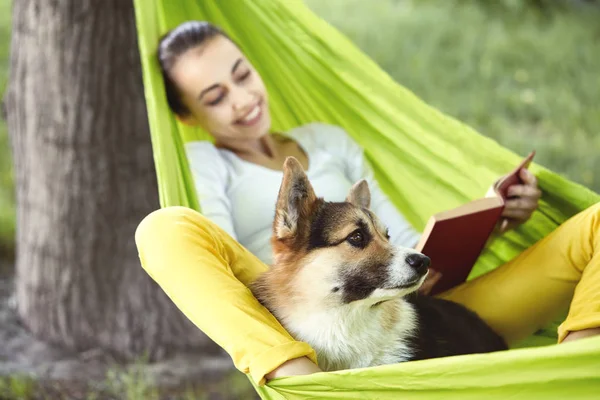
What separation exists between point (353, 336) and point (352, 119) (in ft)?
2.36

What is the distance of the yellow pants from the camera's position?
4.04 ft

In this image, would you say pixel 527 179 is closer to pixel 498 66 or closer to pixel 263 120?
pixel 263 120

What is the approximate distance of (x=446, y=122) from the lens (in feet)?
6.12

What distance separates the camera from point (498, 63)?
3.90 meters

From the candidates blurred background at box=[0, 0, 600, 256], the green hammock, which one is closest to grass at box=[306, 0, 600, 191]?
blurred background at box=[0, 0, 600, 256]

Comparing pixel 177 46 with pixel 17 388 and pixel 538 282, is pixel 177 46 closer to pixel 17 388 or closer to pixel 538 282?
pixel 538 282

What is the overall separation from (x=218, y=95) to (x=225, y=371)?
3.31 feet

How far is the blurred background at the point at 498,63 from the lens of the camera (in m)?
3.40

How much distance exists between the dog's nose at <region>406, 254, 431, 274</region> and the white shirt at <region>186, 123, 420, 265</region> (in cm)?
39

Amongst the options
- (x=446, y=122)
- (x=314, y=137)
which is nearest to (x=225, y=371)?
(x=314, y=137)

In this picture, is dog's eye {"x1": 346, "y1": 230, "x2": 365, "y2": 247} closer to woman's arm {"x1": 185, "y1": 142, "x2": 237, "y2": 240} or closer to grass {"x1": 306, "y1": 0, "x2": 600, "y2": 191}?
woman's arm {"x1": 185, "y1": 142, "x2": 237, "y2": 240}

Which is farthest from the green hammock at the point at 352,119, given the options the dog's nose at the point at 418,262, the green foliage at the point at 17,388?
the green foliage at the point at 17,388

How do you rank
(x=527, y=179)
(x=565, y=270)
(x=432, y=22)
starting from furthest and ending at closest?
(x=432, y=22)
(x=527, y=179)
(x=565, y=270)

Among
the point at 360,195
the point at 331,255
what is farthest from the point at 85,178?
the point at 331,255
